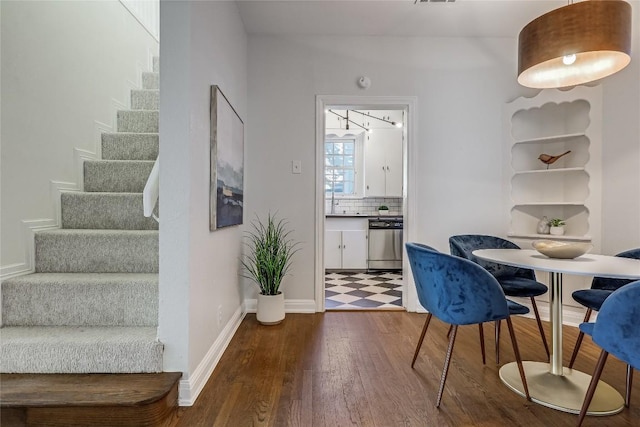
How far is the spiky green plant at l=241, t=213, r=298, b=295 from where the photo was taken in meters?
2.64

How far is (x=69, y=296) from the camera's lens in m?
1.67

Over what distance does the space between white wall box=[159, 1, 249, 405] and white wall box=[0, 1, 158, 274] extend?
94 centimetres

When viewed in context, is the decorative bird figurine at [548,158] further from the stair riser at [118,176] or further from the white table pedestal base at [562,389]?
the stair riser at [118,176]

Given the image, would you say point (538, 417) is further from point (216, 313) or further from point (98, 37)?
point (98, 37)

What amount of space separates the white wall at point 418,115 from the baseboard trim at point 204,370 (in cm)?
85

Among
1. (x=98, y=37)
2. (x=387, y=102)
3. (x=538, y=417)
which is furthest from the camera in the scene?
(x=387, y=102)

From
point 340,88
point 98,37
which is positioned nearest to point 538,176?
point 340,88

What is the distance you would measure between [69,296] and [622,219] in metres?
3.84

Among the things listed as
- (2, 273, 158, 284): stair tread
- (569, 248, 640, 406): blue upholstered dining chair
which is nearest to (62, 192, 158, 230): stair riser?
(2, 273, 158, 284): stair tread

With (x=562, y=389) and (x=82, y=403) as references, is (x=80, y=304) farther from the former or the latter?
(x=562, y=389)

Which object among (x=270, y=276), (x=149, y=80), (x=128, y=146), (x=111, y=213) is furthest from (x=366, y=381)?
(x=149, y=80)

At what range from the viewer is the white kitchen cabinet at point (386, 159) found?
5.25m

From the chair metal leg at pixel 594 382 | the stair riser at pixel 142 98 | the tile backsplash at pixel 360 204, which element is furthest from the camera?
the tile backsplash at pixel 360 204

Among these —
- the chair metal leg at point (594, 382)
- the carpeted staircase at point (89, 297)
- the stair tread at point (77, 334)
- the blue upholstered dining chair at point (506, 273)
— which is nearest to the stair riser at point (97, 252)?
the carpeted staircase at point (89, 297)
